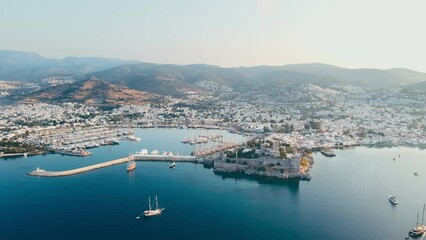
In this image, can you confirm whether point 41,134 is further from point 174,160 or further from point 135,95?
point 135,95

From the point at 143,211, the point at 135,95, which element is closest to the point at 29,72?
the point at 135,95

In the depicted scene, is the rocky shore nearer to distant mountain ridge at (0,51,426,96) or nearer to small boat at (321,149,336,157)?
small boat at (321,149,336,157)

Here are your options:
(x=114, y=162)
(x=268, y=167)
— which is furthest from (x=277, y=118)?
(x=114, y=162)

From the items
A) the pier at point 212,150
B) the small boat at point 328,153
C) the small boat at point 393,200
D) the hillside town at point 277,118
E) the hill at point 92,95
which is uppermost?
the hill at point 92,95

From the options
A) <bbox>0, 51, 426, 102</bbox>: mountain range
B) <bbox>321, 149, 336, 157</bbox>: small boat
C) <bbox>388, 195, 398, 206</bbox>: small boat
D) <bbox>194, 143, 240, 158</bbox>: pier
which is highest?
<bbox>0, 51, 426, 102</bbox>: mountain range

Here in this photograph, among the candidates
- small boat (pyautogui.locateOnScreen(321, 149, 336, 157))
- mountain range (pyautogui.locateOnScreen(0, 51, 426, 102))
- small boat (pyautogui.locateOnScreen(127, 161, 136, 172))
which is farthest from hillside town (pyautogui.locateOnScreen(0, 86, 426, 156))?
mountain range (pyautogui.locateOnScreen(0, 51, 426, 102))

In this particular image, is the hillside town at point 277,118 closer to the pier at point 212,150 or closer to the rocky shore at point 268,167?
the pier at point 212,150

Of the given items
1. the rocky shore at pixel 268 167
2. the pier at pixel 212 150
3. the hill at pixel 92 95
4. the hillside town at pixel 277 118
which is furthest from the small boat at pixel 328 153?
the hill at pixel 92 95

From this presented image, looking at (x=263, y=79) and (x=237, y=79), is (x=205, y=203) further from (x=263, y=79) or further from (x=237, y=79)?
(x=263, y=79)
